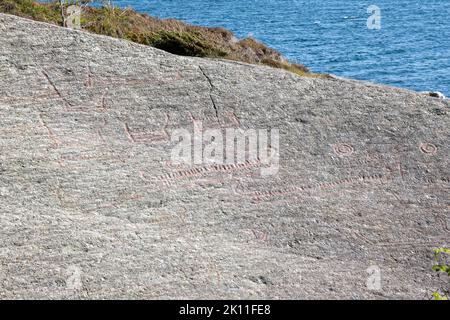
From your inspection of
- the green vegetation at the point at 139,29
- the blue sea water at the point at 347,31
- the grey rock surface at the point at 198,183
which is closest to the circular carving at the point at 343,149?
the grey rock surface at the point at 198,183

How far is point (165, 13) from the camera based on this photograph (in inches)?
1967

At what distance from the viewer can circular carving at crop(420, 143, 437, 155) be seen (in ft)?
42.5

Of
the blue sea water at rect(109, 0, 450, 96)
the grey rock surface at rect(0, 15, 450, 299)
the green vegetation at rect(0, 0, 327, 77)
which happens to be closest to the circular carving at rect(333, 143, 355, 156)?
the grey rock surface at rect(0, 15, 450, 299)

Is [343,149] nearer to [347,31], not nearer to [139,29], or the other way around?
[139,29]

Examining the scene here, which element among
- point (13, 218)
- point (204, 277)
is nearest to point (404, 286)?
point (204, 277)

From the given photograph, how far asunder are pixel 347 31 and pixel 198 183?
1484 inches

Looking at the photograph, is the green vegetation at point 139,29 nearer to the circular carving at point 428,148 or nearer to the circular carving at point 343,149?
the circular carving at point 343,149

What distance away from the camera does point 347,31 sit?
47.7 metres

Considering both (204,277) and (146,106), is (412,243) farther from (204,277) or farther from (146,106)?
(146,106)

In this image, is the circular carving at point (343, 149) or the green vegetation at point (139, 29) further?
the green vegetation at point (139, 29)

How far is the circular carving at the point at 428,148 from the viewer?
12969mm

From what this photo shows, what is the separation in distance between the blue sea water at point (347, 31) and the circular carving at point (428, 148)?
20.5 metres

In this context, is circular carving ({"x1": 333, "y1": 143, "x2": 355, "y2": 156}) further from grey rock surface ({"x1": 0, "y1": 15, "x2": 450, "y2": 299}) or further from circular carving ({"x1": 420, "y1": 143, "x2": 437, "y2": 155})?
circular carving ({"x1": 420, "y1": 143, "x2": 437, "y2": 155})

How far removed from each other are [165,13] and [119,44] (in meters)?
37.6
